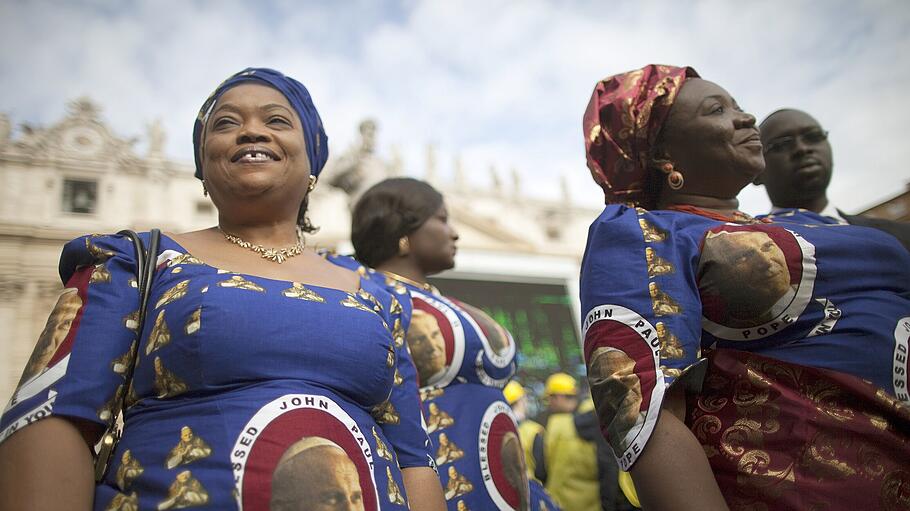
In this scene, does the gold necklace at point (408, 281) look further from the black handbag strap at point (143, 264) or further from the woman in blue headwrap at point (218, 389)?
the black handbag strap at point (143, 264)

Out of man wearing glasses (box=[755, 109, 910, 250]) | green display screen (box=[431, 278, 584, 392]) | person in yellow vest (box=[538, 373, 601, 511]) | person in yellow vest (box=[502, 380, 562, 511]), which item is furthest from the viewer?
green display screen (box=[431, 278, 584, 392])

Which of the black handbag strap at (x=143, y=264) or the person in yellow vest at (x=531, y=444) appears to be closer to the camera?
the black handbag strap at (x=143, y=264)

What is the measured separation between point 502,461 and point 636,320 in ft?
3.60

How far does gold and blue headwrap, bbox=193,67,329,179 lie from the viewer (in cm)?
169

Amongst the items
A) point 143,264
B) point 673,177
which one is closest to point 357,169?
point 673,177

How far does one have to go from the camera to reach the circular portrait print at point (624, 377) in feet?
4.11

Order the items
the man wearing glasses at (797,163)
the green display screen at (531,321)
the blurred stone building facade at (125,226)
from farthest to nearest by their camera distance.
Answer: the green display screen at (531,321)
the blurred stone building facade at (125,226)
the man wearing glasses at (797,163)

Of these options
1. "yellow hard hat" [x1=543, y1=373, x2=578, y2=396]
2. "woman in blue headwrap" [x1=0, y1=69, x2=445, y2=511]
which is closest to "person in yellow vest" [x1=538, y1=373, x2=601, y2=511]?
"yellow hard hat" [x1=543, y1=373, x2=578, y2=396]

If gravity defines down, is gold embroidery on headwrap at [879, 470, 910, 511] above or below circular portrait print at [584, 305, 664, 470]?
below

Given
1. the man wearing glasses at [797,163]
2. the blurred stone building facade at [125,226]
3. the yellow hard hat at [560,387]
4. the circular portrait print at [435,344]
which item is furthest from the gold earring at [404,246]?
the blurred stone building facade at [125,226]

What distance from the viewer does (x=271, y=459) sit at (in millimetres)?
1141

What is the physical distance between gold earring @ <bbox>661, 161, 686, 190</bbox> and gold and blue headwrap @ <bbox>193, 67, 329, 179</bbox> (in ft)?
3.26

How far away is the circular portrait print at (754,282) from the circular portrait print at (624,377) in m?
0.18

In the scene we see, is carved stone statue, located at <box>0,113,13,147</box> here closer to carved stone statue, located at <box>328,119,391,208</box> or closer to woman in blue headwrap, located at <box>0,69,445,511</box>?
carved stone statue, located at <box>328,119,391,208</box>
